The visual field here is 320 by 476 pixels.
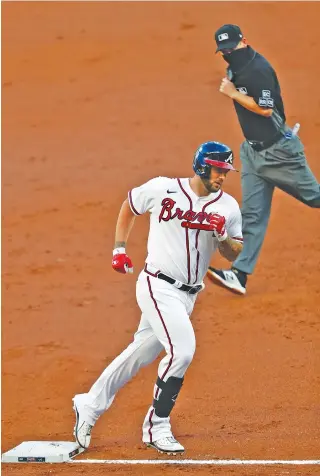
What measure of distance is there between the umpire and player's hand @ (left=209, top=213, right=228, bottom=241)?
117 inches

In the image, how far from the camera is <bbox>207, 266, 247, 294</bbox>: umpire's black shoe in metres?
10.6

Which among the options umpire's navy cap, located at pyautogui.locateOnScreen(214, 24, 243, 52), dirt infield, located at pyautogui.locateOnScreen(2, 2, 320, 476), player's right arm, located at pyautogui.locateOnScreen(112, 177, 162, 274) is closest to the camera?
player's right arm, located at pyautogui.locateOnScreen(112, 177, 162, 274)

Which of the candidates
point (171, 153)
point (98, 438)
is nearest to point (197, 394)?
point (98, 438)

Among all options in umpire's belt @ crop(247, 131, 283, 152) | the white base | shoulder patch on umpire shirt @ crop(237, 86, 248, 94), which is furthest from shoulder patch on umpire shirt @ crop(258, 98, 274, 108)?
the white base

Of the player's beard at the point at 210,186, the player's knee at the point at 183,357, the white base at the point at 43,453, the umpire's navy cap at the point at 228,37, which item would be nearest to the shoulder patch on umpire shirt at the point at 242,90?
the umpire's navy cap at the point at 228,37

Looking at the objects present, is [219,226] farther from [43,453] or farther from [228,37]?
[228,37]

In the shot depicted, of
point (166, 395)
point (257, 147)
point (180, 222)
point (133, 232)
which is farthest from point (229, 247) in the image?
point (133, 232)

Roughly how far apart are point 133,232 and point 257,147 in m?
3.09

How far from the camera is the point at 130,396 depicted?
372 inches

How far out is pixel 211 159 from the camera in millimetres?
7637

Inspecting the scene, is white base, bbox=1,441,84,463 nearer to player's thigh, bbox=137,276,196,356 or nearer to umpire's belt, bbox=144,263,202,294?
player's thigh, bbox=137,276,196,356

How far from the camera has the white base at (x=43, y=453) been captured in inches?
307

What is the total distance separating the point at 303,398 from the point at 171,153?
7.38 metres

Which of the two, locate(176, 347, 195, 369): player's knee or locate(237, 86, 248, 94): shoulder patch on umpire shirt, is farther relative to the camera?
locate(237, 86, 248, 94): shoulder patch on umpire shirt
